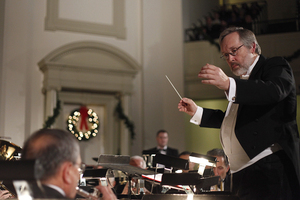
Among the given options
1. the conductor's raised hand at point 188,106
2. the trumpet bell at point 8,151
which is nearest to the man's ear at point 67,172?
the conductor's raised hand at point 188,106

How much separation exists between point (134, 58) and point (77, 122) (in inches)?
93.1

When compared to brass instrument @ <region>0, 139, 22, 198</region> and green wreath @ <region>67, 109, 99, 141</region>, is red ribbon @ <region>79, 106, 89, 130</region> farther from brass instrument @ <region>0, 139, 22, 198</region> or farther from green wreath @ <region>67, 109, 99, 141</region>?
brass instrument @ <region>0, 139, 22, 198</region>

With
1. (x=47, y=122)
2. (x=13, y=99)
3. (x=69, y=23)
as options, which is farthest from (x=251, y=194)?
(x=69, y=23)

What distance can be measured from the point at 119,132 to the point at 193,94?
7.11 ft

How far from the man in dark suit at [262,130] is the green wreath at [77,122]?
24.8 ft

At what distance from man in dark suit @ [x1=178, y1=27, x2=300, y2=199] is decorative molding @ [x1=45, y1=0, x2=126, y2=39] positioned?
27.1 ft

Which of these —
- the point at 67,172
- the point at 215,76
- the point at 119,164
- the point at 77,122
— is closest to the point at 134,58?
the point at 77,122

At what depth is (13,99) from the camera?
9.18m

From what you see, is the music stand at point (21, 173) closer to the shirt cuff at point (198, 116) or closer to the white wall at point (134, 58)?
the shirt cuff at point (198, 116)

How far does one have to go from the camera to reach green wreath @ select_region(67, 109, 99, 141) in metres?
9.41

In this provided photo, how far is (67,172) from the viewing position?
131cm

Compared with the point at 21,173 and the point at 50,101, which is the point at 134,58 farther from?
the point at 21,173

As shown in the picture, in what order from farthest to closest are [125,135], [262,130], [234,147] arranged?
[125,135], [234,147], [262,130]

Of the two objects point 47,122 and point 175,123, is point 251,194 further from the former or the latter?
point 175,123
